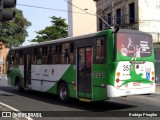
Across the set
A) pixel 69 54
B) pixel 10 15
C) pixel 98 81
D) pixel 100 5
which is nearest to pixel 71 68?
pixel 69 54

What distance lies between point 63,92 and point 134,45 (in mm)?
4433

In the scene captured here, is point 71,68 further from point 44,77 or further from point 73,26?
point 73,26

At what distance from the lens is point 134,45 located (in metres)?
13.9

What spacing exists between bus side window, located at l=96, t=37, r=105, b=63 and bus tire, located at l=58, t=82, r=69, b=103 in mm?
2975

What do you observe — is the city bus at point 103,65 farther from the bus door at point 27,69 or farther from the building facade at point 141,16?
the building facade at point 141,16

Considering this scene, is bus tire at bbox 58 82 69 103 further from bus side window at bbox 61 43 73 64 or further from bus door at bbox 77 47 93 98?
bus door at bbox 77 47 93 98

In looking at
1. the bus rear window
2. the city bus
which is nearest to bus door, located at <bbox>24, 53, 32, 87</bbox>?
the city bus

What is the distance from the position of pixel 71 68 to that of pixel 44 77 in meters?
3.14

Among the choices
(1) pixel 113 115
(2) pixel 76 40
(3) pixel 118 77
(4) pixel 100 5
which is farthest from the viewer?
(4) pixel 100 5

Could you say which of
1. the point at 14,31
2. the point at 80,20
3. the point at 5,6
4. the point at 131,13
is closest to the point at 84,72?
the point at 5,6

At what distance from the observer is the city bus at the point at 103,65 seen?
521 inches

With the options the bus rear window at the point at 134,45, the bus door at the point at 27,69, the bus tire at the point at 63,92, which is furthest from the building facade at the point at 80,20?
the bus rear window at the point at 134,45

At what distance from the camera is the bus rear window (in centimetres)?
1346

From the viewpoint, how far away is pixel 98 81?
13641 mm
